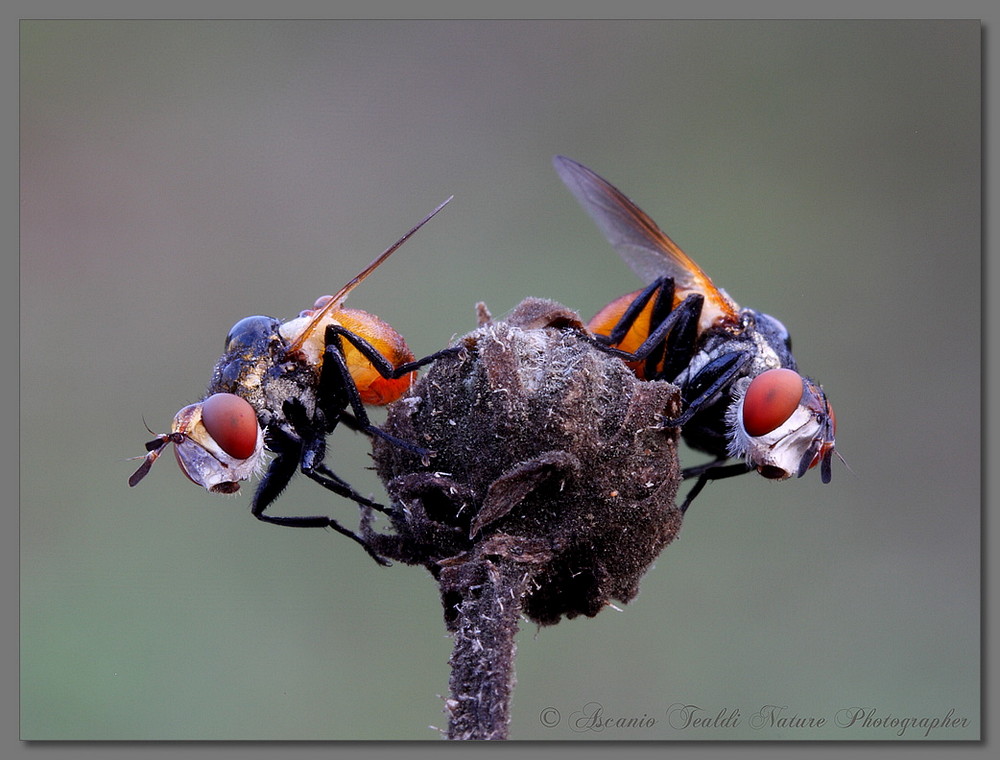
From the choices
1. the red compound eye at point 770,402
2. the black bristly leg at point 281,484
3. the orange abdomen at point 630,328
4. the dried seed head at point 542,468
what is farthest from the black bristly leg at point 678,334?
the black bristly leg at point 281,484

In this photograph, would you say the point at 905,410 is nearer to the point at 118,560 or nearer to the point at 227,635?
the point at 227,635

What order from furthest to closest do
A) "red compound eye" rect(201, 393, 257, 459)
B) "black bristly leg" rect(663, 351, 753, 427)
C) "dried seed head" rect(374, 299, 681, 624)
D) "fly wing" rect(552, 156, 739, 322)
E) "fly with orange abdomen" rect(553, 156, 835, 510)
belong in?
"fly wing" rect(552, 156, 739, 322), "black bristly leg" rect(663, 351, 753, 427), "fly with orange abdomen" rect(553, 156, 835, 510), "red compound eye" rect(201, 393, 257, 459), "dried seed head" rect(374, 299, 681, 624)

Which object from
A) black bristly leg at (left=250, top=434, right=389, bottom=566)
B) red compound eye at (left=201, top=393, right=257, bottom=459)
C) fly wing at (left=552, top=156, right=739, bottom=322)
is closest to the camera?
red compound eye at (left=201, top=393, right=257, bottom=459)

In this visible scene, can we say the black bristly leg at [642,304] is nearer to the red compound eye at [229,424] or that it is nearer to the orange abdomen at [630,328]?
the orange abdomen at [630,328]

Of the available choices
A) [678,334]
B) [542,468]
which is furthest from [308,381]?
[678,334]

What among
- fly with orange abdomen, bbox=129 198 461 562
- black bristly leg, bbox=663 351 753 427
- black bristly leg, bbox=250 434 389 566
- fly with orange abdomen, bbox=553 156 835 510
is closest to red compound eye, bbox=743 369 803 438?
fly with orange abdomen, bbox=553 156 835 510

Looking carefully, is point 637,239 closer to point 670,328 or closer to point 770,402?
point 670,328

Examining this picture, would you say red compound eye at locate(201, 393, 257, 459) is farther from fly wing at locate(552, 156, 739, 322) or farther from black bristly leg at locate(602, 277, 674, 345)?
fly wing at locate(552, 156, 739, 322)

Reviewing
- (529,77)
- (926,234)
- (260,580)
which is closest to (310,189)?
(529,77)
